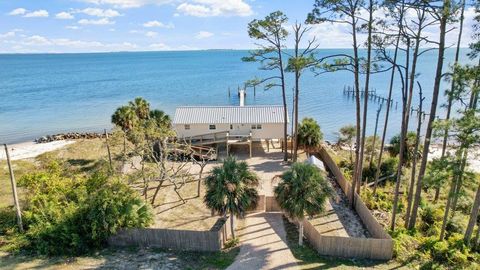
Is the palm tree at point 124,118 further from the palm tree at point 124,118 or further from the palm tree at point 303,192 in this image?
the palm tree at point 303,192

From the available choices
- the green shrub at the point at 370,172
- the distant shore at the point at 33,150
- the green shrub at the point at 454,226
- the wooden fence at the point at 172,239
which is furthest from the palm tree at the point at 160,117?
the green shrub at the point at 454,226

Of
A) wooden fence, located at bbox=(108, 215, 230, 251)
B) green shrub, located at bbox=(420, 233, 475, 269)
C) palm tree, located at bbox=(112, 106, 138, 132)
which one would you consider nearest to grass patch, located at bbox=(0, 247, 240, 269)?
wooden fence, located at bbox=(108, 215, 230, 251)

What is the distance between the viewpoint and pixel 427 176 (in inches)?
584

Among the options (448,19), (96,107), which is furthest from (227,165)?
(96,107)

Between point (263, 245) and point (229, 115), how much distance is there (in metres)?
15.4

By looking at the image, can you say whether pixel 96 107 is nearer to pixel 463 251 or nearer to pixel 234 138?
pixel 234 138

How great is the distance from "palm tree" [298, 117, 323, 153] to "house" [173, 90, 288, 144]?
2157mm

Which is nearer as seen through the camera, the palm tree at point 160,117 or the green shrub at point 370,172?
the green shrub at point 370,172

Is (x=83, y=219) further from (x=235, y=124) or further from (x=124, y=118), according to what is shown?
(x=235, y=124)

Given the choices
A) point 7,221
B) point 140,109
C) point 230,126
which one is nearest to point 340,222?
point 230,126

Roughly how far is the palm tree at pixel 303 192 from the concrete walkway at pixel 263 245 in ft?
6.21

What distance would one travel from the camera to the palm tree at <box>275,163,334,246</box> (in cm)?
1602

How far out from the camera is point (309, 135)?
28.4 meters

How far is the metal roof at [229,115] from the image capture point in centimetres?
3015
